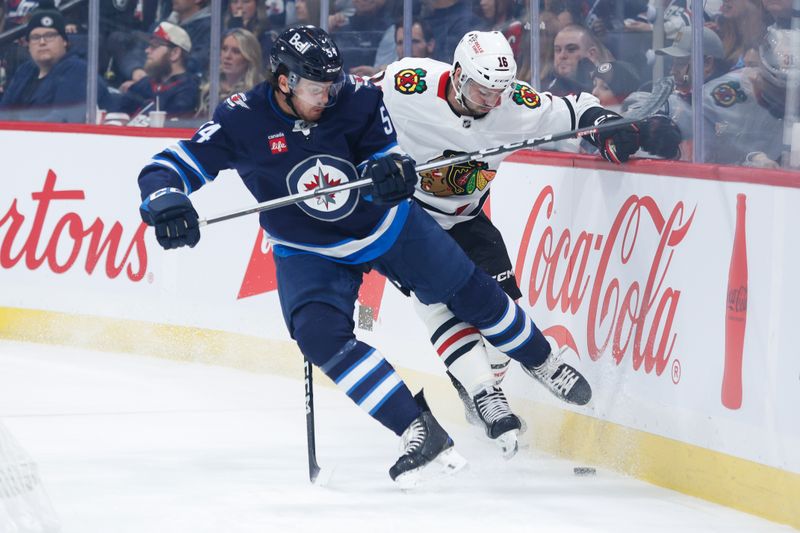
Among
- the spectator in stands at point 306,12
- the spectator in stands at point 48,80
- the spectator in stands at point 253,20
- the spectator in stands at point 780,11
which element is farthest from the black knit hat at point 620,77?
the spectator in stands at point 48,80

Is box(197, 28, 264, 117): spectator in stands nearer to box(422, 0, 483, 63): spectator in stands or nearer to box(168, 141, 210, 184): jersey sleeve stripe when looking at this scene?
box(422, 0, 483, 63): spectator in stands

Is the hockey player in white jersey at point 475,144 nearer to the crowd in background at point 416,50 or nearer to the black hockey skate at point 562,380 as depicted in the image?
the black hockey skate at point 562,380

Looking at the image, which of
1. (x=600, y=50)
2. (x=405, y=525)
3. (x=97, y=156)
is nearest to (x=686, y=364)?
(x=405, y=525)

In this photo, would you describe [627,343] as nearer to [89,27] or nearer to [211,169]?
[211,169]

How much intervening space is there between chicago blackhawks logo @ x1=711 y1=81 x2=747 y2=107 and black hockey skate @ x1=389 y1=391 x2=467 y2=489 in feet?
3.92

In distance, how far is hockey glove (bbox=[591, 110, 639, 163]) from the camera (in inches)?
154

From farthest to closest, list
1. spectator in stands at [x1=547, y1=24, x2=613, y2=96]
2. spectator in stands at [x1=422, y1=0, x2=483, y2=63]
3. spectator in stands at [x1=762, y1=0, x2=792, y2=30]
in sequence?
spectator in stands at [x1=422, y1=0, x2=483, y2=63], spectator in stands at [x1=547, y1=24, x2=613, y2=96], spectator in stands at [x1=762, y1=0, x2=792, y2=30]

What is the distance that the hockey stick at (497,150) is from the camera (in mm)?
3592

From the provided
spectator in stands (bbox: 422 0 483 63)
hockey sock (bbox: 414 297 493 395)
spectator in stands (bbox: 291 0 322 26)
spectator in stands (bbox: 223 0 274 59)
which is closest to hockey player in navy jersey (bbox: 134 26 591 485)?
hockey sock (bbox: 414 297 493 395)

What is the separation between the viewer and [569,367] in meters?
3.93

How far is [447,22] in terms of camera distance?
17.1 feet

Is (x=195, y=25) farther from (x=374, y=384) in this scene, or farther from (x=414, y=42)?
(x=374, y=384)

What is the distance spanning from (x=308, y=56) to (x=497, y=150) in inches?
27.7

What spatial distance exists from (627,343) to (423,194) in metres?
0.74
